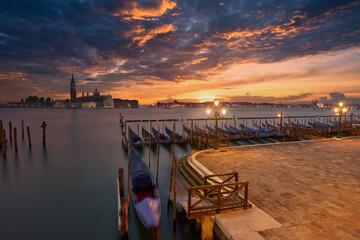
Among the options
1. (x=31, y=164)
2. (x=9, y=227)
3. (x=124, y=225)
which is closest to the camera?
(x=124, y=225)

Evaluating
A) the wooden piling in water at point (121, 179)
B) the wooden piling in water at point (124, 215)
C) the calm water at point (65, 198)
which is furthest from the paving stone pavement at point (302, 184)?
the wooden piling in water at point (121, 179)

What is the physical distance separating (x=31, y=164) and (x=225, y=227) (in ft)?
55.9

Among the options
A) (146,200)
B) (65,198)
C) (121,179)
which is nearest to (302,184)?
(146,200)

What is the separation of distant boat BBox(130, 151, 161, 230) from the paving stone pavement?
9.41ft

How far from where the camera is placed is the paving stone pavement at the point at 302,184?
16.1 ft

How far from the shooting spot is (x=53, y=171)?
47.7ft

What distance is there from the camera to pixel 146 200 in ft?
24.6

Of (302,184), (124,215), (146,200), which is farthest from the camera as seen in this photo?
(146,200)

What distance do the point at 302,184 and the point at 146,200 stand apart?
582cm

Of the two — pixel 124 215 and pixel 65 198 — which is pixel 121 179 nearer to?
pixel 124 215

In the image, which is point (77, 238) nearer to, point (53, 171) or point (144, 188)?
point (144, 188)

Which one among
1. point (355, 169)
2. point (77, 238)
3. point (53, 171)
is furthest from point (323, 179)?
point (53, 171)

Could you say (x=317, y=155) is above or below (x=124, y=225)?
above

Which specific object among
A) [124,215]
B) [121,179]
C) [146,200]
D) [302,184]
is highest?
[121,179]
